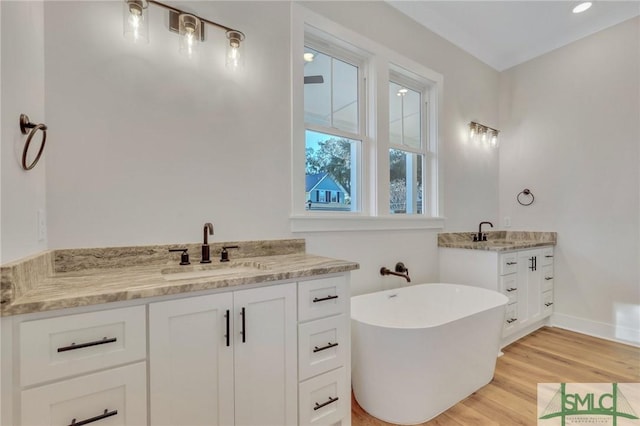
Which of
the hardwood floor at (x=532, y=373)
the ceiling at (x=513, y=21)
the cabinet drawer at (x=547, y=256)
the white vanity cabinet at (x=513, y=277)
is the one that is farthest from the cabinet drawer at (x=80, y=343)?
the cabinet drawer at (x=547, y=256)

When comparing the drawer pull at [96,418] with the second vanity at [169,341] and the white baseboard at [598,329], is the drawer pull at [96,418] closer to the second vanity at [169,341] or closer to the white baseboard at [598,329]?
the second vanity at [169,341]

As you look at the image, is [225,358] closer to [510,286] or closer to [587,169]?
[510,286]

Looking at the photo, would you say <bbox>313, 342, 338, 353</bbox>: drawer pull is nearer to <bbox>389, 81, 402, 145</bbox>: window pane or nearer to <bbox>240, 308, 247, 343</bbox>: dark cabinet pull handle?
<bbox>240, 308, 247, 343</bbox>: dark cabinet pull handle

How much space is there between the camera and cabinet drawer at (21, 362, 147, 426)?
2.83 feet

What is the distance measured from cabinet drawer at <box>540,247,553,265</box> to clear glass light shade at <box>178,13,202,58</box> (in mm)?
3585

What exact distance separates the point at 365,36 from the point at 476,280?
2359 millimetres

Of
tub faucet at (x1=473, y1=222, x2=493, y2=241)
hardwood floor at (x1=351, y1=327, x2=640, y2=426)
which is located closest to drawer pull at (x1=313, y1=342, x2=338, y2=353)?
hardwood floor at (x1=351, y1=327, x2=640, y2=426)

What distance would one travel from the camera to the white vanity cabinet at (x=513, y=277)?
102 inches

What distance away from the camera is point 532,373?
220 centimetres

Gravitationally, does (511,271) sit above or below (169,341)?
below

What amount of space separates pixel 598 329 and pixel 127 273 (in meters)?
4.05

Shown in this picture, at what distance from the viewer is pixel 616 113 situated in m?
2.83

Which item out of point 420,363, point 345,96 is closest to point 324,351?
point 420,363

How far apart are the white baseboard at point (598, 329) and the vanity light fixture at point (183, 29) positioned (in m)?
3.96
